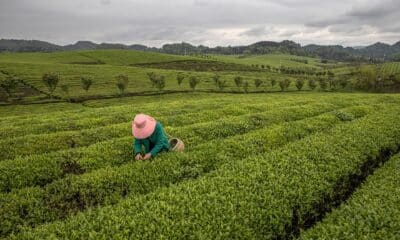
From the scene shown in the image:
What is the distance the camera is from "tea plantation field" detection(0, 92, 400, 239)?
10.3 m

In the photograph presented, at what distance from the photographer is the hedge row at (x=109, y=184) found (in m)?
12.3

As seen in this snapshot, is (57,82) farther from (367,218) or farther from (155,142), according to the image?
(367,218)

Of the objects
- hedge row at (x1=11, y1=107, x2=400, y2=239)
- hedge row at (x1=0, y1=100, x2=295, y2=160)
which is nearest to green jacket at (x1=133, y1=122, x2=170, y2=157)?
hedge row at (x1=11, y1=107, x2=400, y2=239)

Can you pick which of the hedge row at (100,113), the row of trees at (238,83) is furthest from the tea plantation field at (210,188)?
the row of trees at (238,83)

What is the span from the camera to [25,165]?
16188mm

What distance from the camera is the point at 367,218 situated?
10.9 meters

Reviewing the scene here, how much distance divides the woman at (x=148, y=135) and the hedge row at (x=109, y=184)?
1.86 feet

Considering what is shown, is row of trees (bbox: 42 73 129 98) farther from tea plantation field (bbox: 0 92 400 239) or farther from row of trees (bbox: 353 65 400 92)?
row of trees (bbox: 353 65 400 92)

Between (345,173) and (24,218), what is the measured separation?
43.5 feet

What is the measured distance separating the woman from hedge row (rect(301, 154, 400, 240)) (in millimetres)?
7856

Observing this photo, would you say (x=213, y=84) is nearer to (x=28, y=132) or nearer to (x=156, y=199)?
(x=28, y=132)

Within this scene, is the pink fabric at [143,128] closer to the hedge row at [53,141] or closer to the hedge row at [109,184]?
the hedge row at [109,184]

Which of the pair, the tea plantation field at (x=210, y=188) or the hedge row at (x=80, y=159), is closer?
the tea plantation field at (x=210, y=188)

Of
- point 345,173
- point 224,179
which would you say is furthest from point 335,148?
point 224,179
